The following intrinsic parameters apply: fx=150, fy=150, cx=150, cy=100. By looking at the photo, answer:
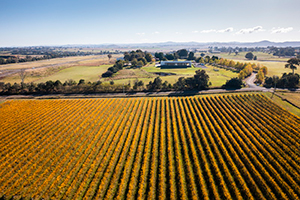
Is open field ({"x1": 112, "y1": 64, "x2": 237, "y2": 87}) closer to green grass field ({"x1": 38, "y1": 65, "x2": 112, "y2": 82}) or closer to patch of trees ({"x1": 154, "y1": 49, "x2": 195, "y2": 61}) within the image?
green grass field ({"x1": 38, "y1": 65, "x2": 112, "y2": 82})

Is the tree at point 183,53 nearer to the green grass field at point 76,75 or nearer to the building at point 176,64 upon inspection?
the building at point 176,64

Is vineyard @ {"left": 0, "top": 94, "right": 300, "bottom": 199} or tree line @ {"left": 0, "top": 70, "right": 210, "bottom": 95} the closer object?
vineyard @ {"left": 0, "top": 94, "right": 300, "bottom": 199}

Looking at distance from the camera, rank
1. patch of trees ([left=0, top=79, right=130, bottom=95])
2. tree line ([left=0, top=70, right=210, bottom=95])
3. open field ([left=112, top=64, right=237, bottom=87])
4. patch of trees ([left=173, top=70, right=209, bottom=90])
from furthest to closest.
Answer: open field ([left=112, top=64, right=237, bottom=87]) → patch of trees ([left=173, top=70, right=209, bottom=90]) → tree line ([left=0, top=70, right=210, bottom=95]) → patch of trees ([left=0, top=79, right=130, bottom=95])

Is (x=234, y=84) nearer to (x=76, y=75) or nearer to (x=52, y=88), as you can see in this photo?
(x=52, y=88)

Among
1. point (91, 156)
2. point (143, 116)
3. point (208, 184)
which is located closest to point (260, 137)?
point (208, 184)

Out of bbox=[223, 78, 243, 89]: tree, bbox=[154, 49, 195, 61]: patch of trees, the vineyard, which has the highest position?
bbox=[154, 49, 195, 61]: patch of trees

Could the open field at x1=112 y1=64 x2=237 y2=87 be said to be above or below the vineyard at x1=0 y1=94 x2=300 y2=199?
above

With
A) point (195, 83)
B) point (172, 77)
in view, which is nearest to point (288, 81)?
point (195, 83)

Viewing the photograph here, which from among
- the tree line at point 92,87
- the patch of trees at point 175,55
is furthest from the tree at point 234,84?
the patch of trees at point 175,55

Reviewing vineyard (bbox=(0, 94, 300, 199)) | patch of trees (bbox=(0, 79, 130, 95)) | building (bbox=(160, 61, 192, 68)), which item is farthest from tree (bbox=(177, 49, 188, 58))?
vineyard (bbox=(0, 94, 300, 199))
